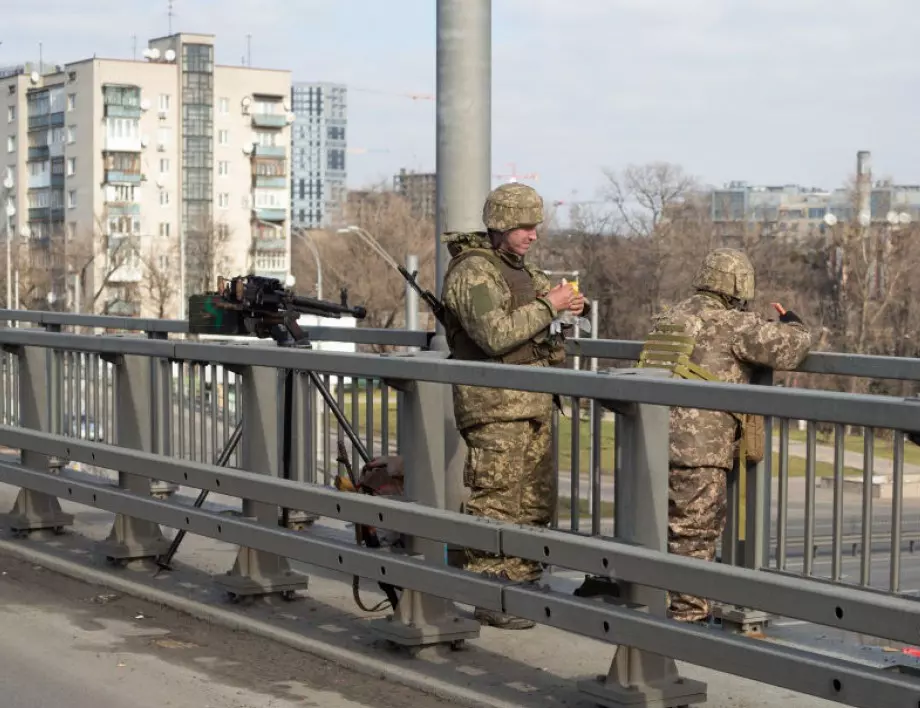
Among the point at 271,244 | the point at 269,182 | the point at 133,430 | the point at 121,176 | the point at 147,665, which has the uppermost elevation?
the point at 121,176

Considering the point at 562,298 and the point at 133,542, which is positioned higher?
the point at 562,298

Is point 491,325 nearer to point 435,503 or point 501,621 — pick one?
point 435,503

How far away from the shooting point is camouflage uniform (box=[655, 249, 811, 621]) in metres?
7.17

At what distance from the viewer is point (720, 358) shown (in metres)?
7.30

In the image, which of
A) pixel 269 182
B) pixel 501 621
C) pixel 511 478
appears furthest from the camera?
pixel 269 182

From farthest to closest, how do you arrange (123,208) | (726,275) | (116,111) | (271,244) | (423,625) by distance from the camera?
(271,244) < (116,111) < (123,208) < (726,275) < (423,625)

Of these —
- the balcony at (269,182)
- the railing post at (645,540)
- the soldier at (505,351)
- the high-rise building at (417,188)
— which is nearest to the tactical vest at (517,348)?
the soldier at (505,351)

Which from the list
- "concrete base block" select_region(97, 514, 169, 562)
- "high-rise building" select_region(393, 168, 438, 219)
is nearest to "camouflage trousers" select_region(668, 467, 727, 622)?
"concrete base block" select_region(97, 514, 169, 562)

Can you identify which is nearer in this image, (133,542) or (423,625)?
(423,625)

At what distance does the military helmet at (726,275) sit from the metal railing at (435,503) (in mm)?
960

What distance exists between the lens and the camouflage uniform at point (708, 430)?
717 centimetres

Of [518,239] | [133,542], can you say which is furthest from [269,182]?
[518,239]

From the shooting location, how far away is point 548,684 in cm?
579

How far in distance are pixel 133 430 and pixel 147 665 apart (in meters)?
1.87
